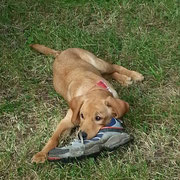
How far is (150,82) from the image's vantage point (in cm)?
545

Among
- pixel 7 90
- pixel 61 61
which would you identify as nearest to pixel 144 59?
pixel 61 61

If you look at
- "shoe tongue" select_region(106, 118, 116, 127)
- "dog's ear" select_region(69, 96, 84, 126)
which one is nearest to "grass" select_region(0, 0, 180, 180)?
"shoe tongue" select_region(106, 118, 116, 127)

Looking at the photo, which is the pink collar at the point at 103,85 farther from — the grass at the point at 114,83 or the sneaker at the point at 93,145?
the sneaker at the point at 93,145

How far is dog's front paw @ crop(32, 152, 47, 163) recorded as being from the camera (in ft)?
14.4

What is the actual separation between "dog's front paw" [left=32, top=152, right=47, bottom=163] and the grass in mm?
74

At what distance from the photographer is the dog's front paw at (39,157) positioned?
4383 mm

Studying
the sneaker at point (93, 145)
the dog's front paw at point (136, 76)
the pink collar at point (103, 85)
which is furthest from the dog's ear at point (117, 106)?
the dog's front paw at point (136, 76)

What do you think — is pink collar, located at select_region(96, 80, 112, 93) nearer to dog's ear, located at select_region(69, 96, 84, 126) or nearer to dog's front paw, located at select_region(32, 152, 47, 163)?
dog's ear, located at select_region(69, 96, 84, 126)

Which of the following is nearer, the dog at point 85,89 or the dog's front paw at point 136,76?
the dog at point 85,89

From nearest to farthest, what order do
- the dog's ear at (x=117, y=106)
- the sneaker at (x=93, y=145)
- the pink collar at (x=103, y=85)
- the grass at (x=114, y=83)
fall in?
the sneaker at (x=93, y=145) < the grass at (x=114, y=83) < the dog's ear at (x=117, y=106) < the pink collar at (x=103, y=85)

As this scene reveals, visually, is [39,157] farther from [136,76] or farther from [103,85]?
[136,76]

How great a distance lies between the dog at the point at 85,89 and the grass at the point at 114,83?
17cm

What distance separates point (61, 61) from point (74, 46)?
75 centimetres

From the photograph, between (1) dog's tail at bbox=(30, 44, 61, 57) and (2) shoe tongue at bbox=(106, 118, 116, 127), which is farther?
(1) dog's tail at bbox=(30, 44, 61, 57)
